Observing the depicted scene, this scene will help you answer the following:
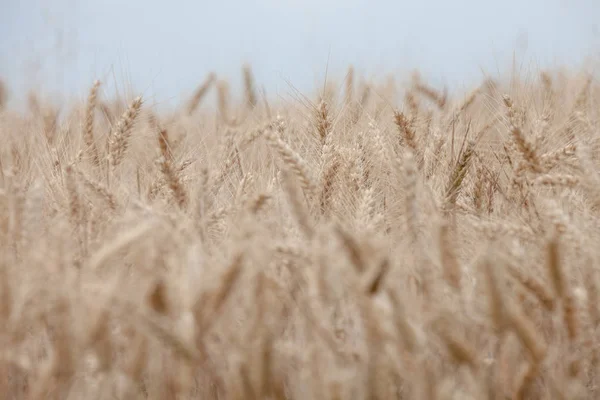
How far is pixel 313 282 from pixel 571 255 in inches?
19.7

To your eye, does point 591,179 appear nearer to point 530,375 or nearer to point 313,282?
point 530,375

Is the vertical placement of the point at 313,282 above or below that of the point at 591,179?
below

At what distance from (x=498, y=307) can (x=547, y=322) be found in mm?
307

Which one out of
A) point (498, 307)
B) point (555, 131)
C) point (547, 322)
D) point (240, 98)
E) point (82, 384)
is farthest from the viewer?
point (240, 98)

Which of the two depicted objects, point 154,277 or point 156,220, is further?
point 156,220

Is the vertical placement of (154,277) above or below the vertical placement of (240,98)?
below

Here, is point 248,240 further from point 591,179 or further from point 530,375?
point 591,179

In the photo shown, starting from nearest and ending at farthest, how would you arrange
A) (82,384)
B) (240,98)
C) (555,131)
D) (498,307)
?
(498,307) → (82,384) → (555,131) → (240,98)

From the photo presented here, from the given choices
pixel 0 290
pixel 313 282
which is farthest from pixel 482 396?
pixel 0 290

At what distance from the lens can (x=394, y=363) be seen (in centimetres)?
78

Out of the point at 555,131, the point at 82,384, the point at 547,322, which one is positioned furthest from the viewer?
the point at 555,131

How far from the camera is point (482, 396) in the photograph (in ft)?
2.52

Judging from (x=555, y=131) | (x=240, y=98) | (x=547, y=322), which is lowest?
(x=547, y=322)

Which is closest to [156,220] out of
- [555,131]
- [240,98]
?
[555,131]
